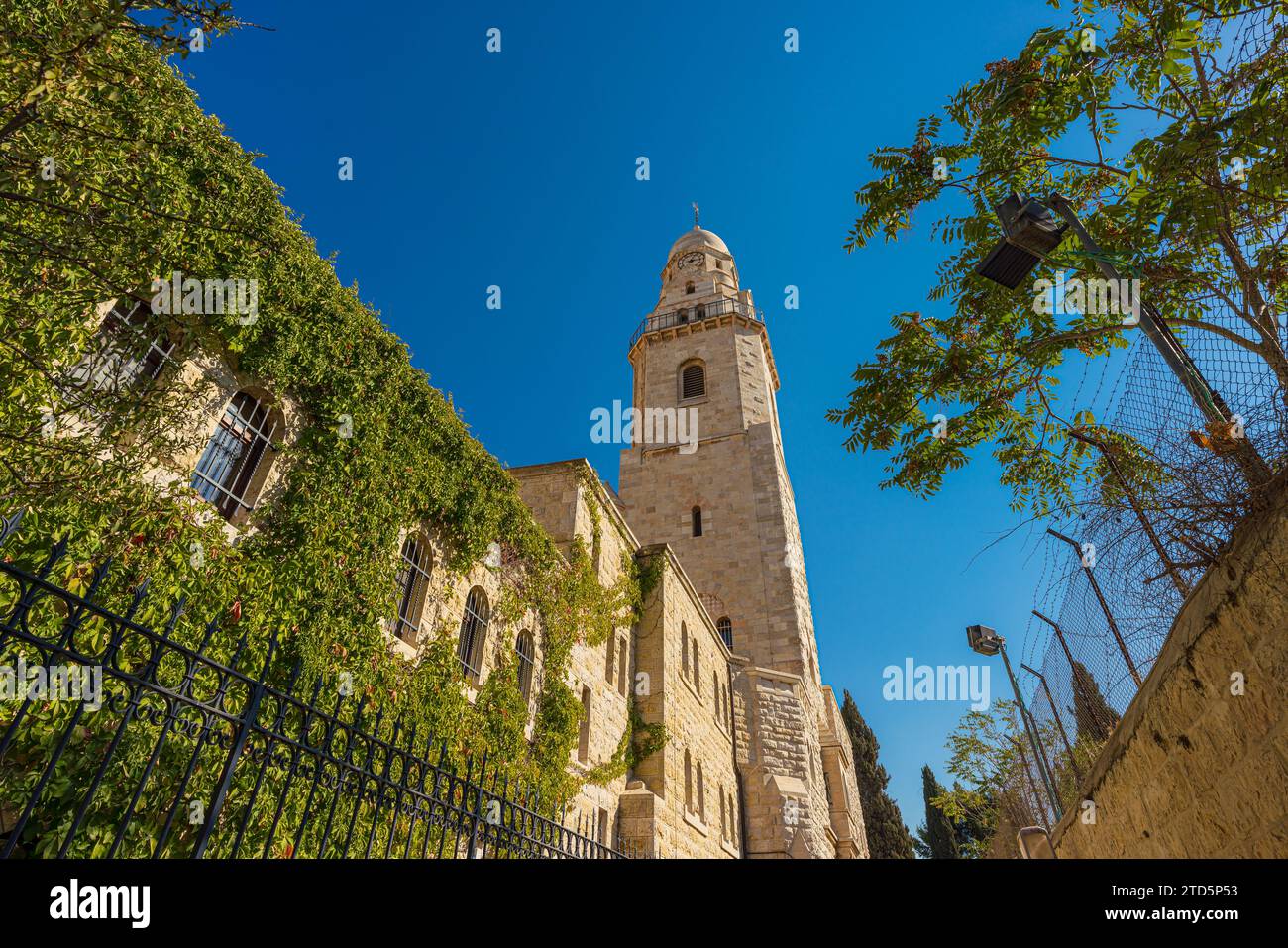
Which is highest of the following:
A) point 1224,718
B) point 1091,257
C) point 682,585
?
point 682,585

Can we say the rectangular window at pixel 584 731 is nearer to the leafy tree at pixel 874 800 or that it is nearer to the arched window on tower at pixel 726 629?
the arched window on tower at pixel 726 629

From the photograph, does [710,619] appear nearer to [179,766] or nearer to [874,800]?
[179,766]

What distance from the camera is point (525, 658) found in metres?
11.7

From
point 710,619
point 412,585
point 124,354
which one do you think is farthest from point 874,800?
point 124,354

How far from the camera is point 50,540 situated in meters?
5.31

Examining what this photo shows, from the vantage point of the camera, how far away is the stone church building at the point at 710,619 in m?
14.6

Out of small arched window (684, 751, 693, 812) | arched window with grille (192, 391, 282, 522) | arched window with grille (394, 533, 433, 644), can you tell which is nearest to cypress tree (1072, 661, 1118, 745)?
arched window with grille (394, 533, 433, 644)

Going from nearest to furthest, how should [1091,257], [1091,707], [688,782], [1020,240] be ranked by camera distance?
1. [1091,257]
2. [1020,240]
3. [1091,707]
4. [688,782]

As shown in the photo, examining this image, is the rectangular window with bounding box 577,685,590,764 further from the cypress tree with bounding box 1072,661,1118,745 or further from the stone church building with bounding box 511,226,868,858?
the cypress tree with bounding box 1072,661,1118,745

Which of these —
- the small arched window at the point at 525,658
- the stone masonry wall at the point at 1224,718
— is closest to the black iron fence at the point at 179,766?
the stone masonry wall at the point at 1224,718

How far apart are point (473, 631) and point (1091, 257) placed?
902 centimetres

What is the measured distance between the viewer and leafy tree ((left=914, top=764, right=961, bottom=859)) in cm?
4003

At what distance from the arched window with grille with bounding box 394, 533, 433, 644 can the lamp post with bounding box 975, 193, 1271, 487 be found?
7380mm

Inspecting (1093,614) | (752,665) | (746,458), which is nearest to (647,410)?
(746,458)
